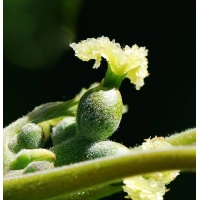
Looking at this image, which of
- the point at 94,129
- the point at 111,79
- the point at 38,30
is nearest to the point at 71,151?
the point at 94,129

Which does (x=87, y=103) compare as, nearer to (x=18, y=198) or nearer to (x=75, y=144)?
(x=75, y=144)

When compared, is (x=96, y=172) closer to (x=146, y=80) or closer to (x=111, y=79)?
(x=111, y=79)

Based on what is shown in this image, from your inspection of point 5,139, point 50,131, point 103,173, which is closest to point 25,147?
point 5,139

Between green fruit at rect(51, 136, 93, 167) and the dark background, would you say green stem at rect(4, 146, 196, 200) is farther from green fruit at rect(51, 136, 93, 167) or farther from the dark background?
the dark background

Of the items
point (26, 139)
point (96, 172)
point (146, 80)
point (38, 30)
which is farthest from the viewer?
point (146, 80)

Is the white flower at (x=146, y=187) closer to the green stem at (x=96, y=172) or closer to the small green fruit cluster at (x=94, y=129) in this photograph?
the small green fruit cluster at (x=94, y=129)

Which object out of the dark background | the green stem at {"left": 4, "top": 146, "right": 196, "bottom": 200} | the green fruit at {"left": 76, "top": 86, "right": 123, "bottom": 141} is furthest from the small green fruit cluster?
the dark background
